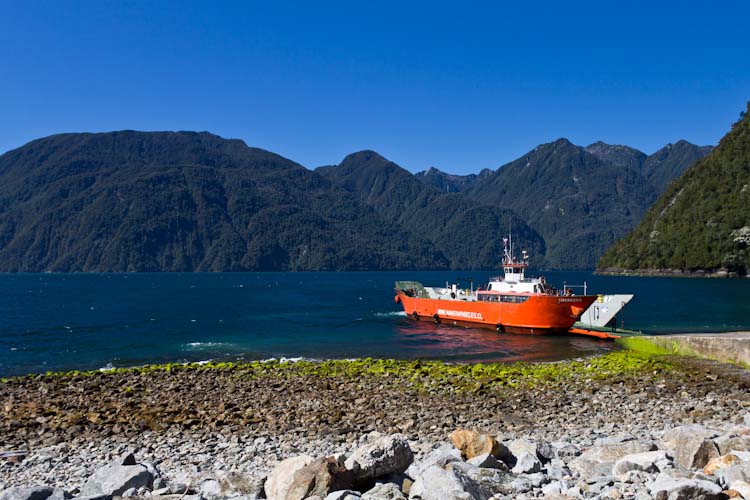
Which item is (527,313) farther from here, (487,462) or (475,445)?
(487,462)

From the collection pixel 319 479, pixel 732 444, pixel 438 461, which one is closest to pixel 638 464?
pixel 732 444

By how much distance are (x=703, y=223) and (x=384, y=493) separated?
163493mm

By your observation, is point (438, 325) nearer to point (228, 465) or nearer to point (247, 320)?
point (247, 320)

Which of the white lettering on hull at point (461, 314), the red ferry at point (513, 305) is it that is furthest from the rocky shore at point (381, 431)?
the white lettering on hull at point (461, 314)

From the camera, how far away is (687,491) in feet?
21.8

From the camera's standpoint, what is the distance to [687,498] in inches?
261

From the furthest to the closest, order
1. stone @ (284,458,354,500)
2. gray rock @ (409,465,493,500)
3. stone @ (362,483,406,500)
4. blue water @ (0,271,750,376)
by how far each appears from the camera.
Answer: blue water @ (0,271,750,376), stone @ (284,458,354,500), stone @ (362,483,406,500), gray rock @ (409,465,493,500)

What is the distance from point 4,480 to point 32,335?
3590 cm

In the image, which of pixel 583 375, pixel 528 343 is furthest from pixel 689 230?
pixel 583 375

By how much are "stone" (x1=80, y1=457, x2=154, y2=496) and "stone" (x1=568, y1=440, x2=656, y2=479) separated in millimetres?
7001

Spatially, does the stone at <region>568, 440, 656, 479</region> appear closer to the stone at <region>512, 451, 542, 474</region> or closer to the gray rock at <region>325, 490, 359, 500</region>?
the stone at <region>512, 451, 542, 474</region>

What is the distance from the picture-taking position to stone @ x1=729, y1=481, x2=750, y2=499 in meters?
6.62

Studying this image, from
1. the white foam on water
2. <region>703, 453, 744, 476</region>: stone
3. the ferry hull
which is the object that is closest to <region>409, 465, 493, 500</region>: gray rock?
<region>703, 453, 744, 476</region>: stone

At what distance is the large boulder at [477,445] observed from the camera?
9.57 m
